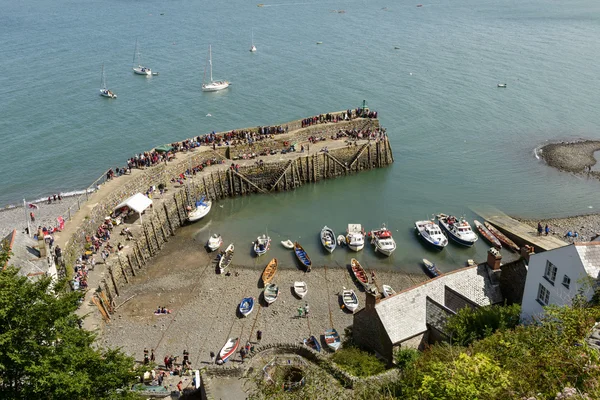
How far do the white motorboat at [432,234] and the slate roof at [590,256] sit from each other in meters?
23.3

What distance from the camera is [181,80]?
315 feet

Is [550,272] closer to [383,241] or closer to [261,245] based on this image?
[383,241]

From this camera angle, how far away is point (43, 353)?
782 inches

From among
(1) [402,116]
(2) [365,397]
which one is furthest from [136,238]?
(1) [402,116]

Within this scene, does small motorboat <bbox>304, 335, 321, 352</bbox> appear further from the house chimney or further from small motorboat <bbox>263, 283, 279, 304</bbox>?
the house chimney

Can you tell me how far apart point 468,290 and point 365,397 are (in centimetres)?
1344

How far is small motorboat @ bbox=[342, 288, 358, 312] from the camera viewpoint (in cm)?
3898

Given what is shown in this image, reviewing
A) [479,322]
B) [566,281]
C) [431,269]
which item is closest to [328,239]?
[431,269]

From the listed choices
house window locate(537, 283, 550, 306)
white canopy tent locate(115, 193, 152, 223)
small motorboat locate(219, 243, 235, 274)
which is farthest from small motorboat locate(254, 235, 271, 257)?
house window locate(537, 283, 550, 306)

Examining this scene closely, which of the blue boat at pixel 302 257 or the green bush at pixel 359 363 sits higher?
the green bush at pixel 359 363

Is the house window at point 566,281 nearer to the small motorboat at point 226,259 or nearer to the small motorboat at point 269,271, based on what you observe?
the small motorboat at point 269,271

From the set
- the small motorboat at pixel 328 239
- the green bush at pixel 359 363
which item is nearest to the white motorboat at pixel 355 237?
the small motorboat at pixel 328 239

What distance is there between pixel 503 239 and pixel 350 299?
18.1 metres

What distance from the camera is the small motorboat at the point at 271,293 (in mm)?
39866
